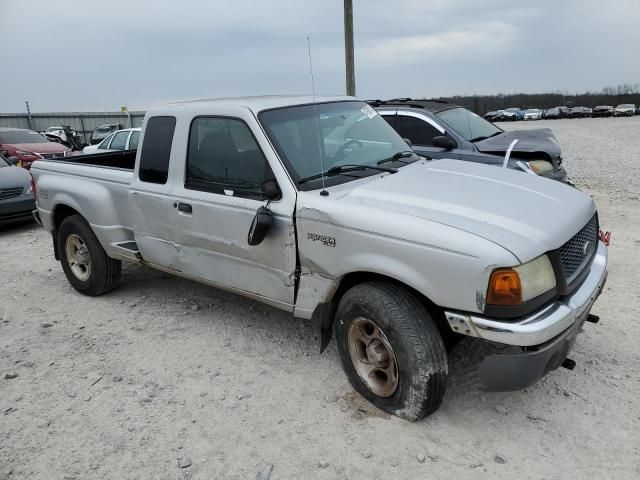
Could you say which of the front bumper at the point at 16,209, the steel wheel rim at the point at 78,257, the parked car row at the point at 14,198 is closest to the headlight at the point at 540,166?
the steel wheel rim at the point at 78,257

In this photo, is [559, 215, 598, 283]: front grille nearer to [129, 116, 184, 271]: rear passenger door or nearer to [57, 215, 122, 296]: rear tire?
[129, 116, 184, 271]: rear passenger door

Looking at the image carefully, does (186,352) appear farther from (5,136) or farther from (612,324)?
(5,136)

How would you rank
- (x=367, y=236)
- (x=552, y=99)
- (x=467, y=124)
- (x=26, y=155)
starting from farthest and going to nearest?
1. (x=552, y=99)
2. (x=26, y=155)
3. (x=467, y=124)
4. (x=367, y=236)

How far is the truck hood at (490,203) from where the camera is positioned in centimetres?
279

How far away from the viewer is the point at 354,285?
3338 mm

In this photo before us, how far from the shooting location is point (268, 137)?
Result: 3559mm

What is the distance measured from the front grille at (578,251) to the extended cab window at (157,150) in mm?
2949

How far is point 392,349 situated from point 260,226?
111 cm

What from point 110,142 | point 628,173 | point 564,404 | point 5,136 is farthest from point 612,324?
point 5,136

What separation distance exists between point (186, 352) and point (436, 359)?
7.06ft

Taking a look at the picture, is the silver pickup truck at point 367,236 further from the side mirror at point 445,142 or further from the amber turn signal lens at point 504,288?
the side mirror at point 445,142

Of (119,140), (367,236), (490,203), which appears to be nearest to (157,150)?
(367,236)

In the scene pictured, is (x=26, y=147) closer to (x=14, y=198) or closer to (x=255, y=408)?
(x=14, y=198)

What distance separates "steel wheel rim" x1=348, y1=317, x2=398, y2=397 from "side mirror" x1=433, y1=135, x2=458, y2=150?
4.52 meters
